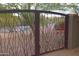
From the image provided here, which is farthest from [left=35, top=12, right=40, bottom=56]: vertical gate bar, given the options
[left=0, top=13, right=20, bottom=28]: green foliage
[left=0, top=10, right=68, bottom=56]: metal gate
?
[left=0, top=13, right=20, bottom=28]: green foliage

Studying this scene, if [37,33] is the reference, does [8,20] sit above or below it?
above

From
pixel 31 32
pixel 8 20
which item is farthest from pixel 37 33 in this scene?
pixel 8 20

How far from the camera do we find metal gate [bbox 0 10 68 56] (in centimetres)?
157

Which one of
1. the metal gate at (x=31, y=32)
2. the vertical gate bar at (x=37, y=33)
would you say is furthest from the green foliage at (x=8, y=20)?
the vertical gate bar at (x=37, y=33)

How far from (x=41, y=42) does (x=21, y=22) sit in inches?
9.6

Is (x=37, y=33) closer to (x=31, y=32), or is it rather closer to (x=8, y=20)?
(x=31, y=32)

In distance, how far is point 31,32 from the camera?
1.59 meters

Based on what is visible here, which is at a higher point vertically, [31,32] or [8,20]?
[8,20]

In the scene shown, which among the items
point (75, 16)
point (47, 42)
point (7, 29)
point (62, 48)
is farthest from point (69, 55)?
point (7, 29)

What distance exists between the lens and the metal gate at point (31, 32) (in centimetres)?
157

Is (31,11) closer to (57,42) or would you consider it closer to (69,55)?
(57,42)

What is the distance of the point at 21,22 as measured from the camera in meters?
1.58

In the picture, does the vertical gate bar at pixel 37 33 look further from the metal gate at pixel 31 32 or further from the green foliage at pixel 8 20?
the green foliage at pixel 8 20

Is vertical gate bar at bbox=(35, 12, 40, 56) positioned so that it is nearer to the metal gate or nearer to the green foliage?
the metal gate
